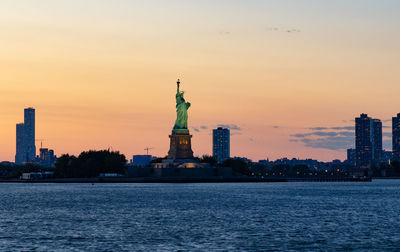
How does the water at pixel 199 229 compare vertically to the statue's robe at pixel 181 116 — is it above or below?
below

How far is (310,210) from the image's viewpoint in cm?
9044

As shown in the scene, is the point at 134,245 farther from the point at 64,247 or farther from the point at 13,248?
the point at 13,248

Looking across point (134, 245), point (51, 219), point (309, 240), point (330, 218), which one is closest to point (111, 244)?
point (134, 245)

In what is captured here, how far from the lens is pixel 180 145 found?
7638 inches

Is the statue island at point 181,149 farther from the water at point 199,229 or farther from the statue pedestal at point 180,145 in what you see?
the water at point 199,229

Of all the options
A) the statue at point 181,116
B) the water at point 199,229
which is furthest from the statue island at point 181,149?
the water at point 199,229

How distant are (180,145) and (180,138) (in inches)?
80.5

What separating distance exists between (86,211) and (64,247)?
36.6 metres

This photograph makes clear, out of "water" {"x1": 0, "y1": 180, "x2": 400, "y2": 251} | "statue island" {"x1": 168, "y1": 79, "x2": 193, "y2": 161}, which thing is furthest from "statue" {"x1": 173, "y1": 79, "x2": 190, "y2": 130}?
"water" {"x1": 0, "y1": 180, "x2": 400, "y2": 251}

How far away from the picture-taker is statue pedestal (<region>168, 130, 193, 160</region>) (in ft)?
635

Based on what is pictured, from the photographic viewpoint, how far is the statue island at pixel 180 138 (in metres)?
194

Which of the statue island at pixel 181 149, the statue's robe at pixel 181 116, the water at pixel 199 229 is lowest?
the water at pixel 199 229

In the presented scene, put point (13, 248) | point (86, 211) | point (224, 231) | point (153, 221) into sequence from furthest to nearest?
point (86, 211) → point (153, 221) → point (224, 231) → point (13, 248)

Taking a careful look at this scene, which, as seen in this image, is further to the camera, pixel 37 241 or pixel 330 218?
pixel 330 218
